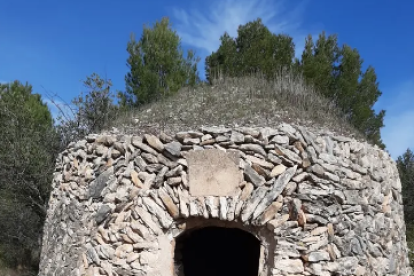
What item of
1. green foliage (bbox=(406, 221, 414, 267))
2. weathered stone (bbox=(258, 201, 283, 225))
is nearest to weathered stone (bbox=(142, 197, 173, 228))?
weathered stone (bbox=(258, 201, 283, 225))

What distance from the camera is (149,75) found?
41.9 feet

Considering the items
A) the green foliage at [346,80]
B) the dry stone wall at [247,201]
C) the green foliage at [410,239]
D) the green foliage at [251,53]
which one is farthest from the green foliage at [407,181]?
the dry stone wall at [247,201]

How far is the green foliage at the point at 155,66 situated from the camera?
41.9 ft

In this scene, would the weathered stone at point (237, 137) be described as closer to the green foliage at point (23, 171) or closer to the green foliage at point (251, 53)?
the green foliage at point (251, 53)

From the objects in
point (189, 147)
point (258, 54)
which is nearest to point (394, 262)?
point (189, 147)

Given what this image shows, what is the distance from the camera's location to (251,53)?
39.8ft

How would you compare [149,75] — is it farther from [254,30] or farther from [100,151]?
[100,151]

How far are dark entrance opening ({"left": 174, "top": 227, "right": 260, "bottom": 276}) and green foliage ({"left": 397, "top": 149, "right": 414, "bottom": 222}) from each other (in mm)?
9866

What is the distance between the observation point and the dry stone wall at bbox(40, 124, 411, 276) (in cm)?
509

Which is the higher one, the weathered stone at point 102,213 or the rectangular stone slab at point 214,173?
the rectangular stone slab at point 214,173

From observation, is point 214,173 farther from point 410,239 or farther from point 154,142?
point 410,239

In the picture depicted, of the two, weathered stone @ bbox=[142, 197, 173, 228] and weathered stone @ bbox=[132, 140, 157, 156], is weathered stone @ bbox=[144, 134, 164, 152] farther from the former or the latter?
weathered stone @ bbox=[142, 197, 173, 228]

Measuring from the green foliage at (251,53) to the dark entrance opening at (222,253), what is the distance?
488cm

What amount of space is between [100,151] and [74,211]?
37.0 inches
